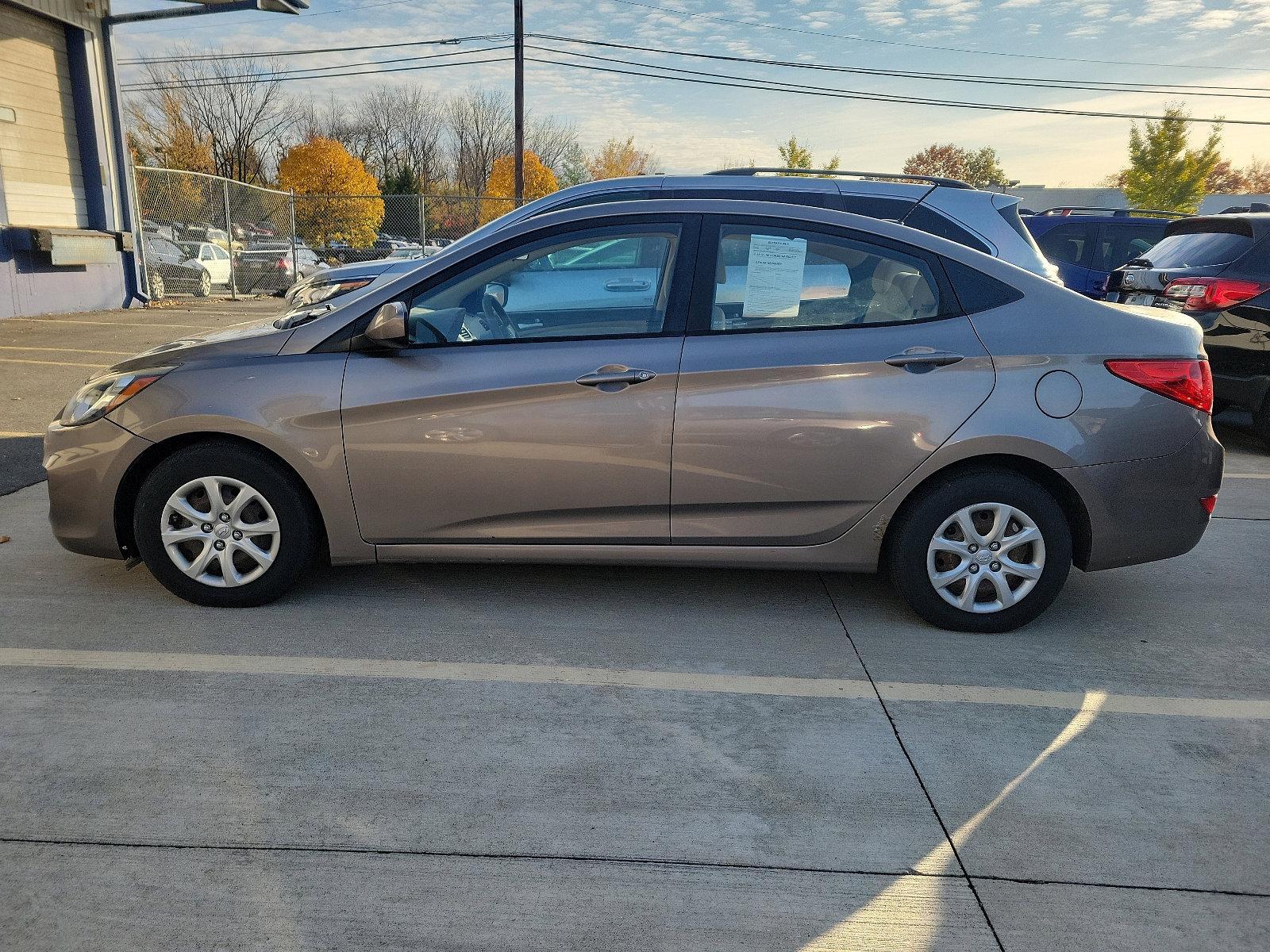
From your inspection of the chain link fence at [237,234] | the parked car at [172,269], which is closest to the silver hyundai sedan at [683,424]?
the chain link fence at [237,234]

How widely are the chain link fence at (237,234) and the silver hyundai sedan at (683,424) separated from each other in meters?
10.2

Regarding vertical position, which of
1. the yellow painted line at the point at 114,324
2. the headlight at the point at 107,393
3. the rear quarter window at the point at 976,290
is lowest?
the yellow painted line at the point at 114,324

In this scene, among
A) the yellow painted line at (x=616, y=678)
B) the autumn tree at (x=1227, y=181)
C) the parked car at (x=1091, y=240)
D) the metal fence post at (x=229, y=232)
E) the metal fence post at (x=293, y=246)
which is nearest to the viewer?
→ the yellow painted line at (x=616, y=678)

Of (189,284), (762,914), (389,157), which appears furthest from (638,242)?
(389,157)

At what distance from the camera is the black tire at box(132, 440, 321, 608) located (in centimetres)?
377

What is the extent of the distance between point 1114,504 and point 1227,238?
4.99 m

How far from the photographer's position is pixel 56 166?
567 inches

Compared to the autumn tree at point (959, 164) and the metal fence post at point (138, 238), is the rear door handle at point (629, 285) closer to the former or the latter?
the metal fence post at point (138, 238)

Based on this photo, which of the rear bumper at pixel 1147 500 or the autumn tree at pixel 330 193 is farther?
the autumn tree at pixel 330 193

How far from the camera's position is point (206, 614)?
389 cm

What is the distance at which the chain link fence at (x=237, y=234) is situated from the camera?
17391 millimetres

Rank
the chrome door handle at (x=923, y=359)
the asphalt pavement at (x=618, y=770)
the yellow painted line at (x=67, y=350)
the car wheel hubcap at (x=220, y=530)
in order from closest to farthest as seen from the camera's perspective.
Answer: the asphalt pavement at (x=618, y=770) → the chrome door handle at (x=923, y=359) → the car wheel hubcap at (x=220, y=530) → the yellow painted line at (x=67, y=350)

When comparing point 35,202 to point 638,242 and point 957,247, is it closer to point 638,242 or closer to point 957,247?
point 638,242

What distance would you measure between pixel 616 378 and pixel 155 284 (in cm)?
1622
